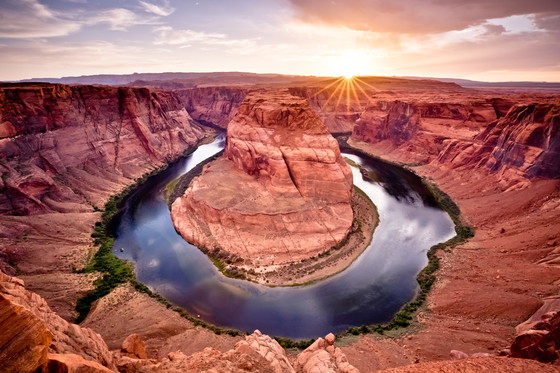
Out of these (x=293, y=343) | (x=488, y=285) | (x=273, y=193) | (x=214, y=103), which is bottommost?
(x=293, y=343)

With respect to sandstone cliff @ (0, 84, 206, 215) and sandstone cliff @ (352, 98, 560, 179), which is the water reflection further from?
sandstone cliff @ (352, 98, 560, 179)

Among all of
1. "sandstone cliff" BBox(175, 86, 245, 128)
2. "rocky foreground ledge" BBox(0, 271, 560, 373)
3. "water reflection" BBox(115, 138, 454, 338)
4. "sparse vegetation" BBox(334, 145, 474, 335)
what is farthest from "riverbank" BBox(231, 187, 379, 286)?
"sandstone cliff" BBox(175, 86, 245, 128)

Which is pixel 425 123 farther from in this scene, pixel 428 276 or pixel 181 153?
pixel 181 153

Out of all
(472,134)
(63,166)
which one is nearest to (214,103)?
(63,166)

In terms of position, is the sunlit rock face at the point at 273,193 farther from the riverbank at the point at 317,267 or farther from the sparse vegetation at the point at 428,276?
the sparse vegetation at the point at 428,276

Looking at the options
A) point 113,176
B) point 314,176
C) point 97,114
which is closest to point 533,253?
point 314,176

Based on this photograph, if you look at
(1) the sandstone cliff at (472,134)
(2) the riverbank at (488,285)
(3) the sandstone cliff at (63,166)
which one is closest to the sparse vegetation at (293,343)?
(2) the riverbank at (488,285)
